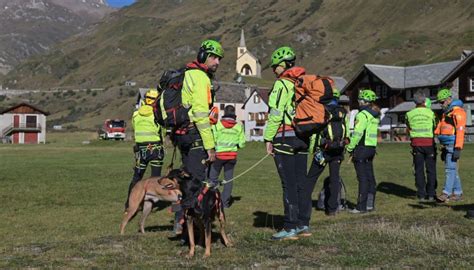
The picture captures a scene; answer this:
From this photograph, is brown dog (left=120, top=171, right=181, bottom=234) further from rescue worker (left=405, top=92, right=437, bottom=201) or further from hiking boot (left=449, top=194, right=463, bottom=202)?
hiking boot (left=449, top=194, right=463, bottom=202)

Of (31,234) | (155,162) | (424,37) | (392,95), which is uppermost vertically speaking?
(424,37)

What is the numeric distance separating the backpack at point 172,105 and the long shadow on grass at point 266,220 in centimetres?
312

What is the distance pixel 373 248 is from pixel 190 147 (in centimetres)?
275

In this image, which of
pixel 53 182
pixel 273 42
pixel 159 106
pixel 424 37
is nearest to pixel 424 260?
pixel 159 106

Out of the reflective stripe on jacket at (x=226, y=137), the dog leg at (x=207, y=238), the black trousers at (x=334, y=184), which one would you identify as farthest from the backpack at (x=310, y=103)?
the reflective stripe on jacket at (x=226, y=137)

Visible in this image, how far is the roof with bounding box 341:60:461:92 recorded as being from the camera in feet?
219

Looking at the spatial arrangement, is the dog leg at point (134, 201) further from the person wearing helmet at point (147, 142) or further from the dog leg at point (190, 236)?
the dog leg at point (190, 236)

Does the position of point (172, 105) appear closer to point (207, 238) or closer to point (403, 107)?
point (207, 238)

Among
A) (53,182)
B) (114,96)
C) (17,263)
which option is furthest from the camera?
(114,96)

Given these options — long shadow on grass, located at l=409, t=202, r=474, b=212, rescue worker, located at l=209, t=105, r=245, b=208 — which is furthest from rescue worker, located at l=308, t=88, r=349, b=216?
rescue worker, located at l=209, t=105, r=245, b=208

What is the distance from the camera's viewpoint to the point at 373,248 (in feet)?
23.0

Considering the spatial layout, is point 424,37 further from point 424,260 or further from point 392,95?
point 424,260

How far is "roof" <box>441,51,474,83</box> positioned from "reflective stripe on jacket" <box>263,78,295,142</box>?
5626 centimetres

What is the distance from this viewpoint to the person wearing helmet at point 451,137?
12438mm
